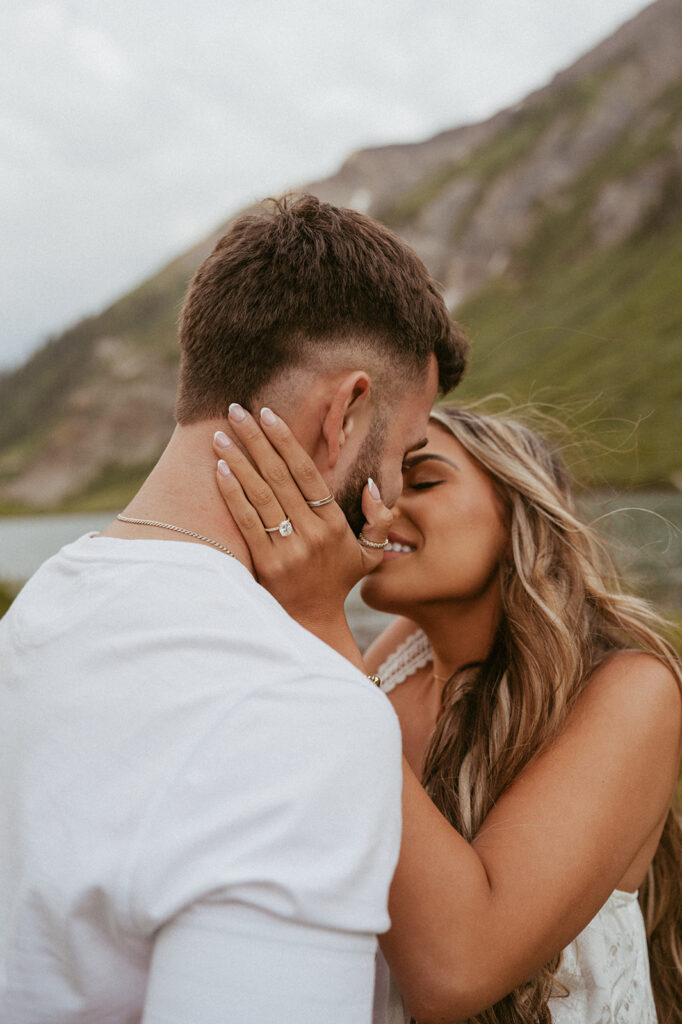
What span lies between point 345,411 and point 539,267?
16252cm

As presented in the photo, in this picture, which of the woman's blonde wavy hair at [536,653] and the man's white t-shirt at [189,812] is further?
the woman's blonde wavy hair at [536,653]

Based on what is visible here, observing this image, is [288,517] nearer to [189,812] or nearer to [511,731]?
[189,812]

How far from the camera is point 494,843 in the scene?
9.34ft

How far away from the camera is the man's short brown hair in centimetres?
252

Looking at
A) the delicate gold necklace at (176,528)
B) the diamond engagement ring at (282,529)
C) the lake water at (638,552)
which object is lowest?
the lake water at (638,552)

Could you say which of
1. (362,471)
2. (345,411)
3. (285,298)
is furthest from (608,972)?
(285,298)

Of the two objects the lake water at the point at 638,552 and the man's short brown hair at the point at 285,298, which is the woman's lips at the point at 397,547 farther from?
the man's short brown hair at the point at 285,298

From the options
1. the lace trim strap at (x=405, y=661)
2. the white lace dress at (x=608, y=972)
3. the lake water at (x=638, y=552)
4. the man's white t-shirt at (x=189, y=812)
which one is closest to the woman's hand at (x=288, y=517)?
the man's white t-shirt at (x=189, y=812)

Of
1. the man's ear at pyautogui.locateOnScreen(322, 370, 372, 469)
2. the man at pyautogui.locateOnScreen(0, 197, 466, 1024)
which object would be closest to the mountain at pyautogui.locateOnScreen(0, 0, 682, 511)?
the man's ear at pyautogui.locateOnScreen(322, 370, 372, 469)

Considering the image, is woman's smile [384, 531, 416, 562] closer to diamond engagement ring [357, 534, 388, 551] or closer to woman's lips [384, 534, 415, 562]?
woman's lips [384, 534, 415, 562]

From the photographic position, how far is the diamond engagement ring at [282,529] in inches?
100

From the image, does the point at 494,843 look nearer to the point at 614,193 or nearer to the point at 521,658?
the point at 521,658

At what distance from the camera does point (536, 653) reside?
153 inches

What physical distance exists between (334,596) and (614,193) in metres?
167
